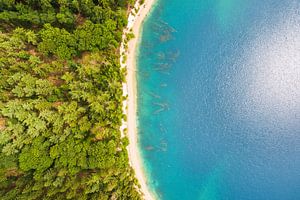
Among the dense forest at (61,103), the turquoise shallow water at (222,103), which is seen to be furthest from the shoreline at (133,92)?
the dense forest at (61,103)

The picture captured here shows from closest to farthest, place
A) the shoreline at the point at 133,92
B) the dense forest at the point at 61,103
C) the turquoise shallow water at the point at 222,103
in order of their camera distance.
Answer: the dense forest at the point at 61,103 < the shoreline at the point at 133,92 < the turquoise shallow water at the point at 222,103

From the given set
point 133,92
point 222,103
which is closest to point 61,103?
point 133,92

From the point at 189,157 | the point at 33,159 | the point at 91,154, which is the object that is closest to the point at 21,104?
the point at 33,159

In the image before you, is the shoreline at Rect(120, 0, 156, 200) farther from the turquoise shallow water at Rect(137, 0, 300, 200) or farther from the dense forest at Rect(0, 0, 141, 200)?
the dense forest at Rect(0, 0, 141, 200)

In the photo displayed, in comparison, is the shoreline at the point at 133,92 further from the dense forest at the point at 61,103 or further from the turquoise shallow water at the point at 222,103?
the dense forest at the point at 61,103

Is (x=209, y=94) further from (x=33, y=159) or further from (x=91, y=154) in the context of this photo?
(x=33, y=159)

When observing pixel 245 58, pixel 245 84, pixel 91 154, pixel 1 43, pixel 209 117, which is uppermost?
pixel 245 58
